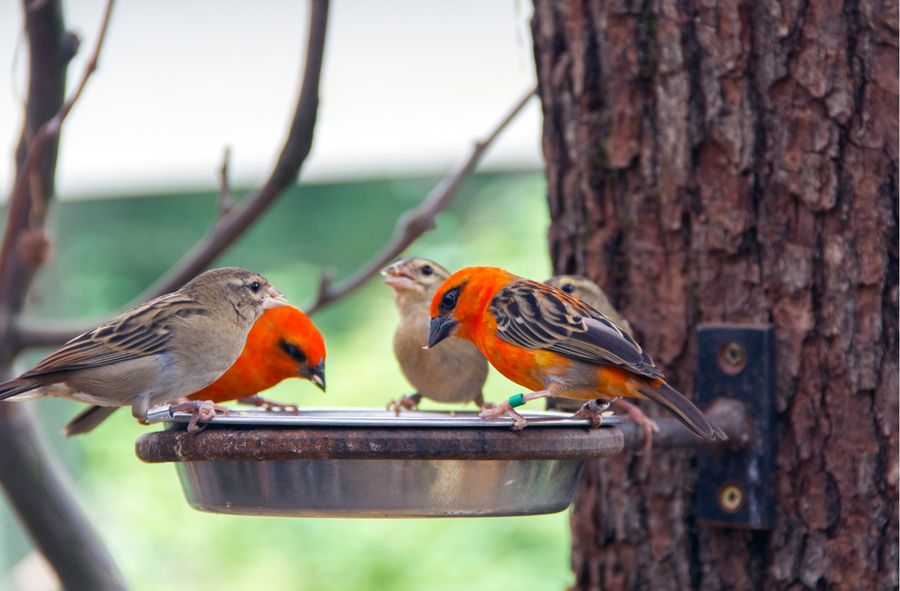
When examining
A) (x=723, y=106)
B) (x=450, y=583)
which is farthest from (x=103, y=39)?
(x=450, y=583)

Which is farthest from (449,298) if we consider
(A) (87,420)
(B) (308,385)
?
Result: (B) (308,385)

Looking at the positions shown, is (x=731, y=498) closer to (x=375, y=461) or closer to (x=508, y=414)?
(x=508, y=414)

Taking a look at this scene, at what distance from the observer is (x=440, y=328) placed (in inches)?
127

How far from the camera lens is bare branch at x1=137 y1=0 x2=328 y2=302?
12.4 feet

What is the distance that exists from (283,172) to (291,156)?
0.19 feet

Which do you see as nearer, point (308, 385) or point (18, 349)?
point (18, 349)

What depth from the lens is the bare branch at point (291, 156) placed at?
12.4 feet

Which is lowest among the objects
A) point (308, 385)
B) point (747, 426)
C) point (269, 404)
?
point (308, 385)

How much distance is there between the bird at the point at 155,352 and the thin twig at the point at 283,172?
31 centimetres

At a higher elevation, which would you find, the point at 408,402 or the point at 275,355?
the point at 275,355

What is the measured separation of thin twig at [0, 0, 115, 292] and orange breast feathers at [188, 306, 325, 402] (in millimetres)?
765

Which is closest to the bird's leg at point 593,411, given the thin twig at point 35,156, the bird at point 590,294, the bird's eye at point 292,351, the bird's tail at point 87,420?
the bird at point 590,294

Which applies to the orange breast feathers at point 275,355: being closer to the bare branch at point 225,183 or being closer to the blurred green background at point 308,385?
the bare branch at point 225,183

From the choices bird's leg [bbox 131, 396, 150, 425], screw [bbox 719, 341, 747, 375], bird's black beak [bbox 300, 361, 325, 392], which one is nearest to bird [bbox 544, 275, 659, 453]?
screw [bbox 719, 341, 747, 375]
